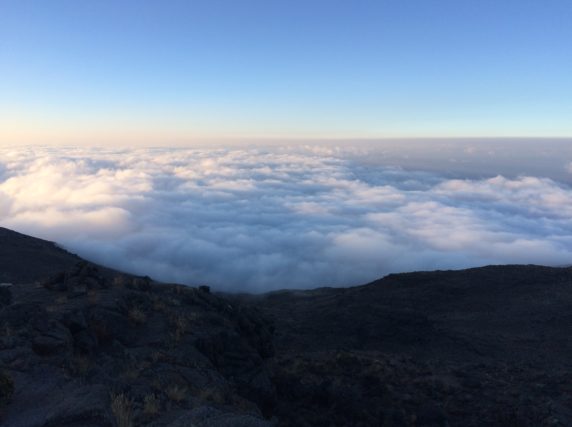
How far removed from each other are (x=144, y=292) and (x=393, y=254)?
57.6m

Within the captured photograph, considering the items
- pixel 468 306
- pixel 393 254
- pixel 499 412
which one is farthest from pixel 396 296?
pixel 393 254

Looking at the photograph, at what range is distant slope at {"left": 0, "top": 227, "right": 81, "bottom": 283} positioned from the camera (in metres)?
30.3

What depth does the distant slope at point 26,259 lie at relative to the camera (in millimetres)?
30286

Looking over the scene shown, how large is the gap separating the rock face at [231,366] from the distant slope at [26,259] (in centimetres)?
1805

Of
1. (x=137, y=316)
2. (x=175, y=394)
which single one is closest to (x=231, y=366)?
(x=137, y=316)

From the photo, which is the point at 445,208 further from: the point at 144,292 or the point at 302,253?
the point at 144,292

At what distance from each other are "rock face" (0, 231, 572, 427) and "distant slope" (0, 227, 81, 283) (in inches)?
711

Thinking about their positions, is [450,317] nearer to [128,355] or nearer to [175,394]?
[128,355]

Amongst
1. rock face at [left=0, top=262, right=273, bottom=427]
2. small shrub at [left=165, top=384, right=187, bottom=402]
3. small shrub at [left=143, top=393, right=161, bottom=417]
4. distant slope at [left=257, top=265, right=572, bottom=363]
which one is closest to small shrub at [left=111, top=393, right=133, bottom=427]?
rock face at [left=0, top=262, right=273, bottom=427]

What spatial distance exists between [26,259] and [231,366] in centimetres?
2875

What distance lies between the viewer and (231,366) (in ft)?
35.9

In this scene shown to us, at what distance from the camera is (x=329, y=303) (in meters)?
29.4

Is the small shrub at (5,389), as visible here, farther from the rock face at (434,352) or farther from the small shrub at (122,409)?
the rock face at (434,352)

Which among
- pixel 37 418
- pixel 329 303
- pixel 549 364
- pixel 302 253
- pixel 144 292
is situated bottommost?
pixel 302 253
